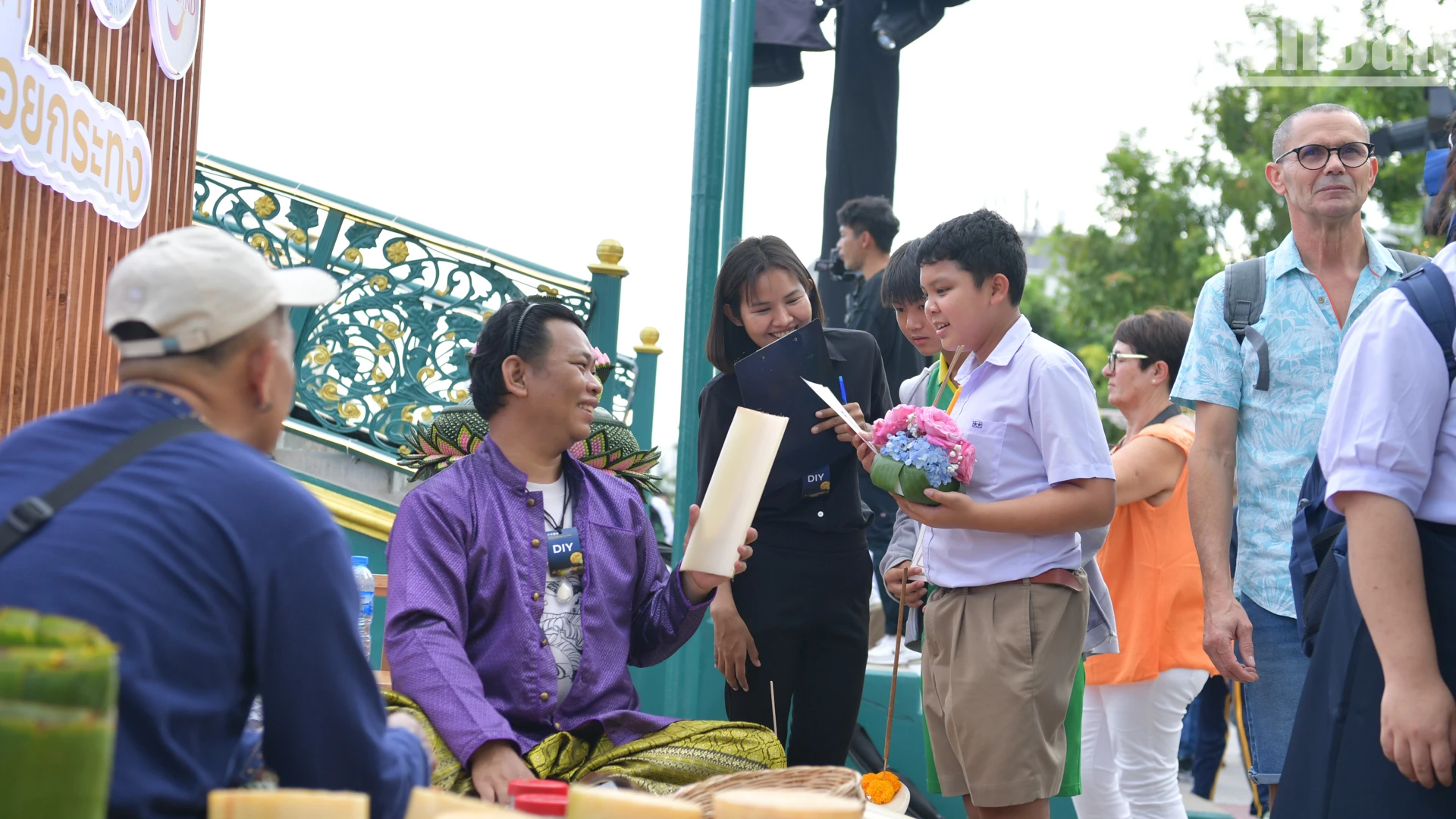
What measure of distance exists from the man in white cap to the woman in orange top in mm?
3064

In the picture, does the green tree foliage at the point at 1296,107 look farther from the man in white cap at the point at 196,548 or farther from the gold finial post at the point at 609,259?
the man in white cap at the point at 196,548

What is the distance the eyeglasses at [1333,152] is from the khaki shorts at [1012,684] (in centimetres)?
127

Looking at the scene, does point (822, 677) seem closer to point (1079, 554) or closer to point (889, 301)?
point (1079, 554)

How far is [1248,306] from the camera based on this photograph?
326cm

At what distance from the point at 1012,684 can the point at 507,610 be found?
1195 millimetres

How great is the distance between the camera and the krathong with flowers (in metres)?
2.80

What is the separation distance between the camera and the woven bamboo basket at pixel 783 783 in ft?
6.53

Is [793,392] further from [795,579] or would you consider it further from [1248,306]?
[1248,306]

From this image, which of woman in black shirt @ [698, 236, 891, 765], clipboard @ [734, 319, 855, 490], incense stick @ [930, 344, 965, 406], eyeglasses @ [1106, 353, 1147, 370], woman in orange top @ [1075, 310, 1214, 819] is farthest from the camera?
eyeglasses @ [1106, 353, 1147, 370]

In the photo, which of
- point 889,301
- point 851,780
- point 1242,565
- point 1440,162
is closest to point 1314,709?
point 851,780

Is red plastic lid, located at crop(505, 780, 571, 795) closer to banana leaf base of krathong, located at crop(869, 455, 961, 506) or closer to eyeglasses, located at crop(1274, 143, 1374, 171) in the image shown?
banana leaf base of krathong, located at crop(869, 455, 961, 506)

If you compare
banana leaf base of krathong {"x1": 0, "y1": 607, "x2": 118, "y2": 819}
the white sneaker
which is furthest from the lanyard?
the white sneaker

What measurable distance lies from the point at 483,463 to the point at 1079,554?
150 centimetres

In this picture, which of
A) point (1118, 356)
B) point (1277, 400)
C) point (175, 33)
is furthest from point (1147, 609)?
point (175, 33)
